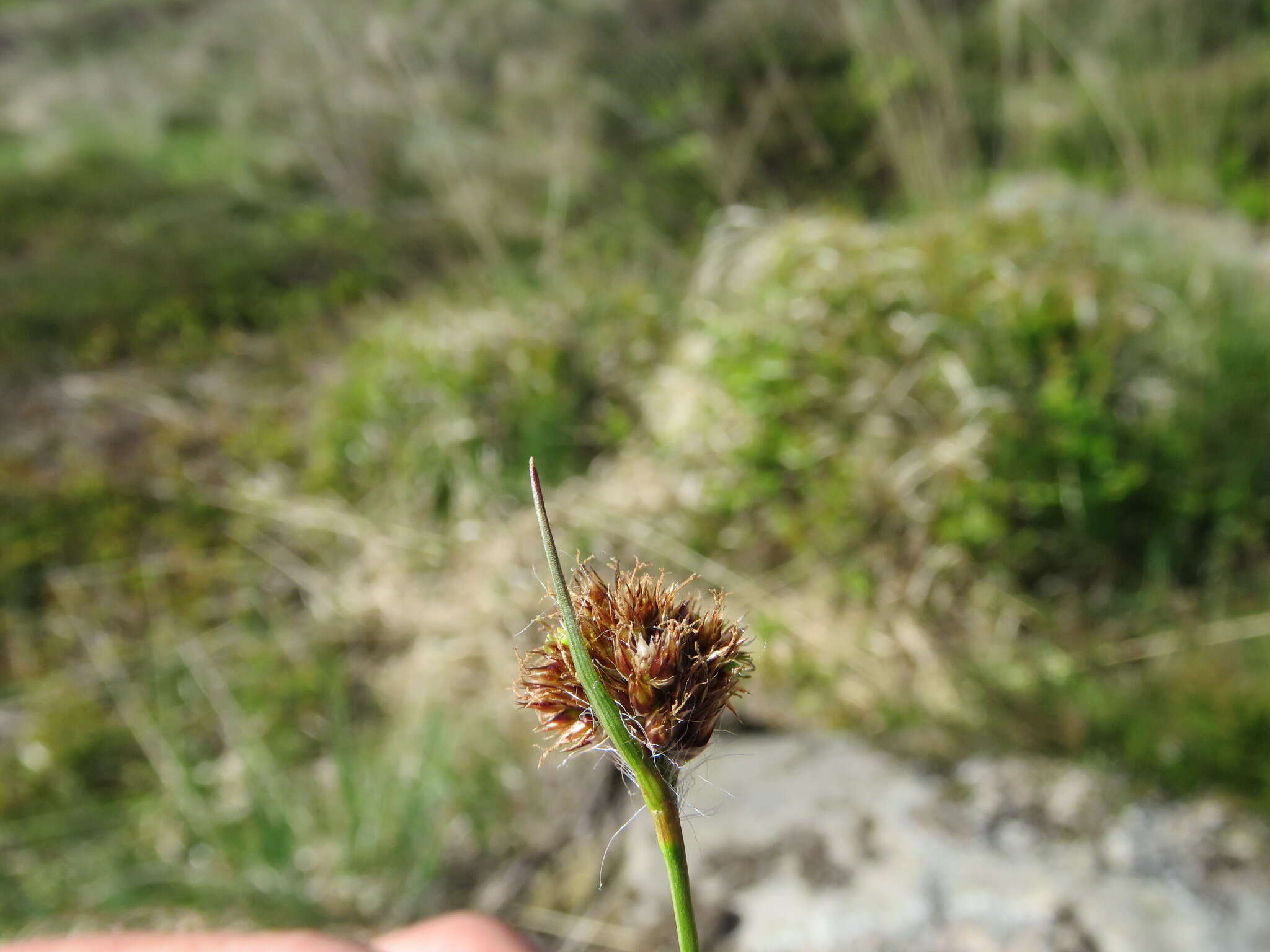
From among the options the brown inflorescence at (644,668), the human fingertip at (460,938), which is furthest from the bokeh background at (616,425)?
the brown inflorescence at (644,668)

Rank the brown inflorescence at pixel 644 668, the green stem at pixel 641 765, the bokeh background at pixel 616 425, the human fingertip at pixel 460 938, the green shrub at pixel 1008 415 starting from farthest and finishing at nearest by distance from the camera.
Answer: the green shrub at pixel 1008 415 → the bokeh background at pixel 616 425 → the human fingertip at pixel 460 938 → the brown inflorescence at pixel 644 668 → the green stem at pixel 641 765

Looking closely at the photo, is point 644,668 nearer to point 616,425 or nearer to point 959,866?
point 959,866

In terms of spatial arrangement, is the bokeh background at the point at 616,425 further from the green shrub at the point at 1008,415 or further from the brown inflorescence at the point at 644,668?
the brown inflorescence at the point at 644,668

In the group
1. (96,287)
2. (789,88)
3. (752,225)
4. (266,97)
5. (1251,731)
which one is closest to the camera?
(1251,731)

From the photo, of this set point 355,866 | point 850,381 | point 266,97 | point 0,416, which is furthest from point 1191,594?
point 266,97

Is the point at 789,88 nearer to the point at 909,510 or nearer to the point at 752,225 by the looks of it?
the point at 752,225

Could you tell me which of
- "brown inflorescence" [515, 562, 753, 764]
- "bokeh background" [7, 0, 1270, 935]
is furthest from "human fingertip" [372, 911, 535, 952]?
"bokeh background" [7, 0, 1270, 935]

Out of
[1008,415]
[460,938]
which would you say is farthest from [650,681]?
[1008,415]

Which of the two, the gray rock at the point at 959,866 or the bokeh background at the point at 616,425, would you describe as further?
the bokeh background at the point at 616,425
